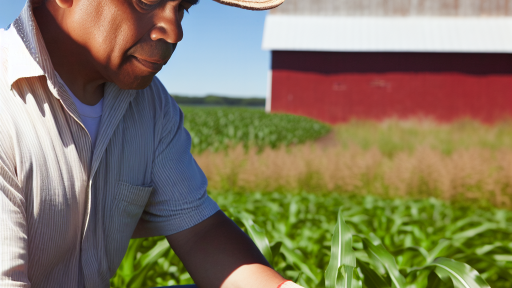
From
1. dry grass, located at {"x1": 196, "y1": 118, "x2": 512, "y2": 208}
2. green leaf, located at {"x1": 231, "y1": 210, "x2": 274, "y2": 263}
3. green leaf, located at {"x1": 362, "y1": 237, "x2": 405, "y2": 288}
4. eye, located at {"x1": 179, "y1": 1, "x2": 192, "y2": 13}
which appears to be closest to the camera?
eye, located at {"x1": 179, "y1": 1, "x2": 192, "y2": 13}

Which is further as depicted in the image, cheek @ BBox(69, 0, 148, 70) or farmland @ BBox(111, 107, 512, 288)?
farmland @ BBox(111, 107, 512, 288)

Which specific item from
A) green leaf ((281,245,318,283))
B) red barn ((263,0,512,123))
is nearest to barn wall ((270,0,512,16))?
red barn ((263,0,512,123))

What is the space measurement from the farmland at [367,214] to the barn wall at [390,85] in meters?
7.66

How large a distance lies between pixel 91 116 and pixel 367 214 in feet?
8.11

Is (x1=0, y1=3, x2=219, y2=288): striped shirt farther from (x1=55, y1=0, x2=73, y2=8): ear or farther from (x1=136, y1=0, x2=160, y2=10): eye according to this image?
(x1=136, y1=0, x2=160, y2=10): eye

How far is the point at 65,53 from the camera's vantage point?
1.22m

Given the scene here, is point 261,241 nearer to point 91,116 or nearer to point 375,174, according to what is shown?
point 91,116

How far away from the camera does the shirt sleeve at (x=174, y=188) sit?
145 centimetres

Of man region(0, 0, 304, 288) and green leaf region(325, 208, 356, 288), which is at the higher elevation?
man region(0, 0, 304, 288)

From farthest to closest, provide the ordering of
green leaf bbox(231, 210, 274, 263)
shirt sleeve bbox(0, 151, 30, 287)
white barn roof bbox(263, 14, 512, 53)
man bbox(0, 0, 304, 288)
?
white barn roof bbox(263, 14, 512, 53), green leaf bbox(231, 210, 274, 263), man bbox(0, 0, 304, 288), shirt sleeve bbox(0, 151, 30, 287)

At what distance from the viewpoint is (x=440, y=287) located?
6.06ft

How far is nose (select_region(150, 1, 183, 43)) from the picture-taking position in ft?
3.81

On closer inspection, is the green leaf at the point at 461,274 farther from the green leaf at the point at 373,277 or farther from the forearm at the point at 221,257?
the forearm at the point at 221,257

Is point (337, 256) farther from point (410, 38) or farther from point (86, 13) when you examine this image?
point (410, 38)
